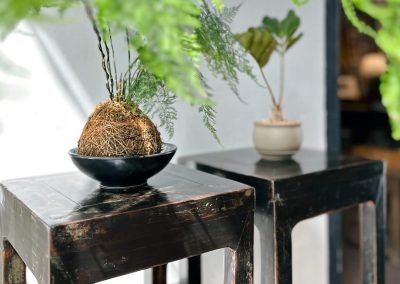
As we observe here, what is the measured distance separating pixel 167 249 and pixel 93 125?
0.91 feet

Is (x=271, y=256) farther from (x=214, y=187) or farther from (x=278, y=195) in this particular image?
(x=214, y=187)

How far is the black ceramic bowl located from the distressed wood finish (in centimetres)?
3

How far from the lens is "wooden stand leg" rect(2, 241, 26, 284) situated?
0.90 meters

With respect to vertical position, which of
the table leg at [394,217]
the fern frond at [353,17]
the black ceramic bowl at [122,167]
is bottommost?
the table leg at [394,217]

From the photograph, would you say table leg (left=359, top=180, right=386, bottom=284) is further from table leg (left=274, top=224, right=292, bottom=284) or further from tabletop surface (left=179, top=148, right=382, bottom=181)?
table leg (left=274, top=224, right=292, bottom=284)

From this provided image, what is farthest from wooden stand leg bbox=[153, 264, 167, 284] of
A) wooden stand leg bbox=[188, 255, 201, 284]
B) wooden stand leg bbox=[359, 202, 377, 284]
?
wooden stand leg bbox=[359, 202, 377, 284]

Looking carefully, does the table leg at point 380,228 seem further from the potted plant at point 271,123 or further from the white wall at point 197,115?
the white wall at point 197,115

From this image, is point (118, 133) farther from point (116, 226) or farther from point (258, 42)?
point (258, 42)

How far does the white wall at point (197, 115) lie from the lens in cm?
111

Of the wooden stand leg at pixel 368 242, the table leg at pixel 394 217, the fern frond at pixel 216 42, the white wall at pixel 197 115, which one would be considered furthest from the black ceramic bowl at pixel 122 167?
the table leg at pixel 394 217

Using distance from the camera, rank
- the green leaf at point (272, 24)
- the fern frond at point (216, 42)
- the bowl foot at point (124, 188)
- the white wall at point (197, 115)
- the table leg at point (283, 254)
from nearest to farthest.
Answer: the fern frond at point (216, 42) → the bowl foot at point (124, 188) → the table leg at point (283, 254) → the white wall at point (197, 115) → the green leaf at point (272, 24)

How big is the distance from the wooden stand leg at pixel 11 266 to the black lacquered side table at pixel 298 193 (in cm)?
49

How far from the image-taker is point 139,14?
479 mm

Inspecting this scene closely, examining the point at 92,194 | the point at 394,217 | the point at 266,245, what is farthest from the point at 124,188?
the point at 394,217
